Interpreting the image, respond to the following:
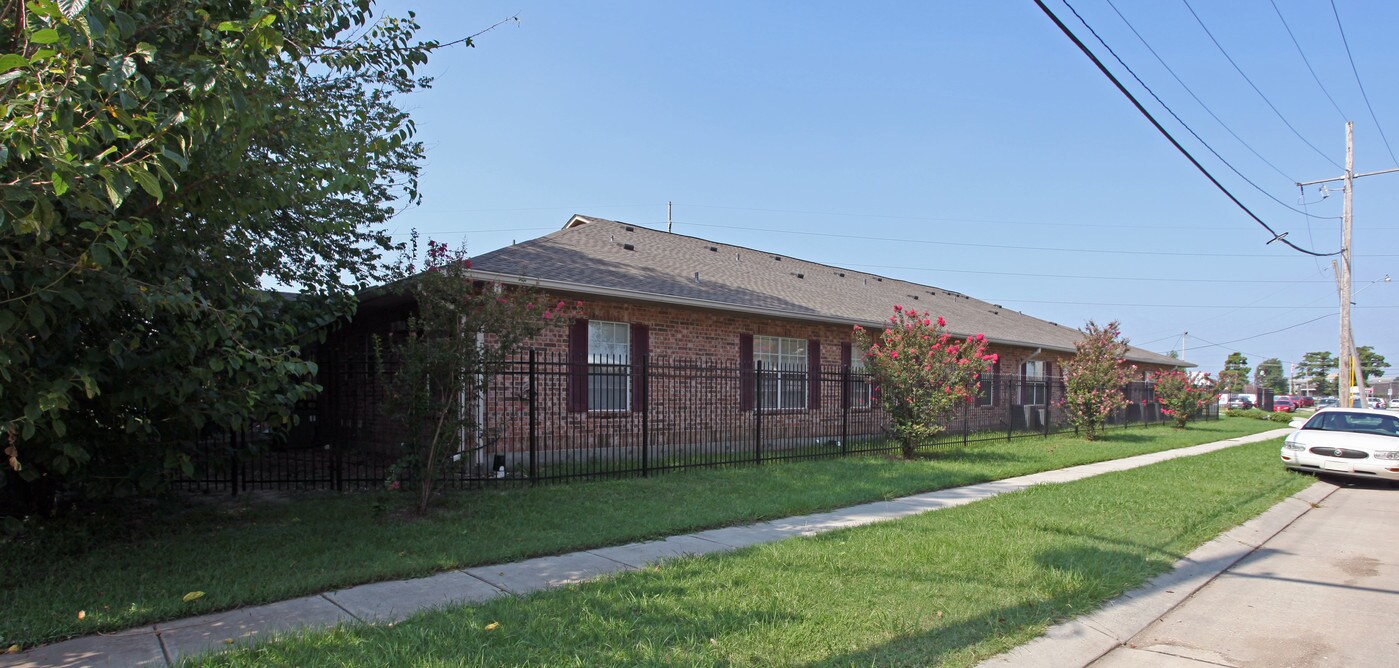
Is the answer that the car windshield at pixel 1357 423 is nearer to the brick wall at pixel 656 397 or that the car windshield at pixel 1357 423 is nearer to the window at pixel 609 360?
the brick wall at pixel 656 397

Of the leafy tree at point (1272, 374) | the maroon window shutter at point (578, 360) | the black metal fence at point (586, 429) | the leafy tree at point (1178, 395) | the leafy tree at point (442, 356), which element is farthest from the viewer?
the leafy tree at point (1272, 374)

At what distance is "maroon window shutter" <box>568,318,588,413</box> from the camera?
12.2 metres

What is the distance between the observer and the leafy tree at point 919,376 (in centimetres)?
1341

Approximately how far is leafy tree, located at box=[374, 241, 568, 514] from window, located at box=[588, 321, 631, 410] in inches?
165

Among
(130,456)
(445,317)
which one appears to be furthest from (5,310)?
(445,317)

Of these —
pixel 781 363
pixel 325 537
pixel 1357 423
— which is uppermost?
pixel 781 363

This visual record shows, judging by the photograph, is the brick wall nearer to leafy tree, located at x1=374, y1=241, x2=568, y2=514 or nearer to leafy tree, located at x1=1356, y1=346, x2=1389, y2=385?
leafy tree, located at x1=374, y1=241, x2=568, y2=514

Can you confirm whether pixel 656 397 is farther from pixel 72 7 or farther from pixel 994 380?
pixel 72 7

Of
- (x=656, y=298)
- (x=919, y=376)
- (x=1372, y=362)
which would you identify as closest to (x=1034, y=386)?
(x=919, y=376)

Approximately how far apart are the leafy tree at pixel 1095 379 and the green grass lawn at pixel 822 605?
10895 mm

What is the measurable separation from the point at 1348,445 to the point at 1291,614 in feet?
31.9

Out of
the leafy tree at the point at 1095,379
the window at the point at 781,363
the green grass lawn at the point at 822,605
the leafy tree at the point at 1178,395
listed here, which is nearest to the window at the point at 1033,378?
Answer: the leafy tree at the point at 1095,379

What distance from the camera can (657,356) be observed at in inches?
537

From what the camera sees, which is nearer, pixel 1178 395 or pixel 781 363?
pixel 781 363
